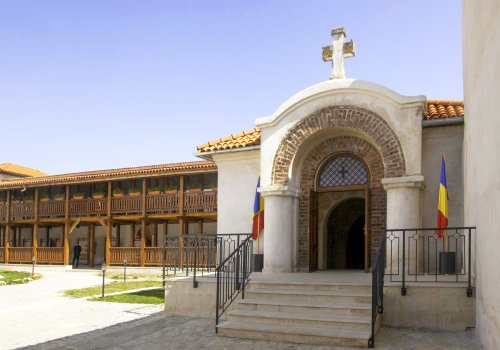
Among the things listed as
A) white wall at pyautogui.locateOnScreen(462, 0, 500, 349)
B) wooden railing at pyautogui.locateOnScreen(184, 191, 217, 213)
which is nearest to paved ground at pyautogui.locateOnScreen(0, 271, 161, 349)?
white wall at pyautogui.locateOnScreen(462, 0, 500, 349)

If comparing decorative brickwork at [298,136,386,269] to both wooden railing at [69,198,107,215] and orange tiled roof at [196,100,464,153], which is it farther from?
wooden railing at [69,198,107,215]

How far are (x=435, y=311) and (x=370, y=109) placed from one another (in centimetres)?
433

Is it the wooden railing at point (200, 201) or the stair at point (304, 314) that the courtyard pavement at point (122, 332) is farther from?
the wooden railing at point (200, 201)

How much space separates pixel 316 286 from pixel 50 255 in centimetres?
2382

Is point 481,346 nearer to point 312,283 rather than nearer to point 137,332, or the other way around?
point 312,283

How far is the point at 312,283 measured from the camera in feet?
29.6

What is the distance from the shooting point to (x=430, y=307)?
27.0 ft

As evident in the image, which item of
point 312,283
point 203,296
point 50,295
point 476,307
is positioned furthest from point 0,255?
point 476,307

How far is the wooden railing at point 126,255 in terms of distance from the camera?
87.5 ft

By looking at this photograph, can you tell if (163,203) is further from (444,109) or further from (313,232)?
(444,109)

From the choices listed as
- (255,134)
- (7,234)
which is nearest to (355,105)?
(255,134)

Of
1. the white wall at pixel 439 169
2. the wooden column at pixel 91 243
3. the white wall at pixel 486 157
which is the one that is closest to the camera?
the white wall at pixel 486 157

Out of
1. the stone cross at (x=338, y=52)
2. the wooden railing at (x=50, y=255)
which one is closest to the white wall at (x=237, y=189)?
the stone cross at (x=338, y=52)

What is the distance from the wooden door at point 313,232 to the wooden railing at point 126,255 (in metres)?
16.6
